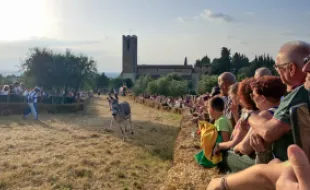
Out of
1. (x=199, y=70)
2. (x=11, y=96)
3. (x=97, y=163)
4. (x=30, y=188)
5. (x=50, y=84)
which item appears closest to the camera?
(x=30, y=188)

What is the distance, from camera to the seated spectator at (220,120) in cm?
402

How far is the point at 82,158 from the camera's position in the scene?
8836mm

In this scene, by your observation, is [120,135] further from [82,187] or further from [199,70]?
[199,70]

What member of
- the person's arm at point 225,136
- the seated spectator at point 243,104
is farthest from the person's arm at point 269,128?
the person's arm at point 225,136

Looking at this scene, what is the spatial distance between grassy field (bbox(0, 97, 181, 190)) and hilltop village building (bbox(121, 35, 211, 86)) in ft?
233

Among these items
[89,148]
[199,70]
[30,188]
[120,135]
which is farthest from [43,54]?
[199,70]

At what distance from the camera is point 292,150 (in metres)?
1.83

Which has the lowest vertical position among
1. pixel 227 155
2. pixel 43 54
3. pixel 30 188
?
pixel 30 188

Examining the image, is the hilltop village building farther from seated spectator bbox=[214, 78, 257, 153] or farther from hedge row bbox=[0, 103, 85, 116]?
seated spectator bbox=[214, 78, 257, 153]

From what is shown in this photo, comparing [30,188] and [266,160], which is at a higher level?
[266,160]

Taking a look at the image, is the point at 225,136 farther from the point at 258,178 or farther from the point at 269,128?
the point at 258,178

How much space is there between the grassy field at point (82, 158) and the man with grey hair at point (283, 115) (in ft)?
15.4

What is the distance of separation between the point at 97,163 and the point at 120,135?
4505mm

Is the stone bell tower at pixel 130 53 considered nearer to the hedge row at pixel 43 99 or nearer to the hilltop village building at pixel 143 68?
the hilltop village building at pixel 143 68
